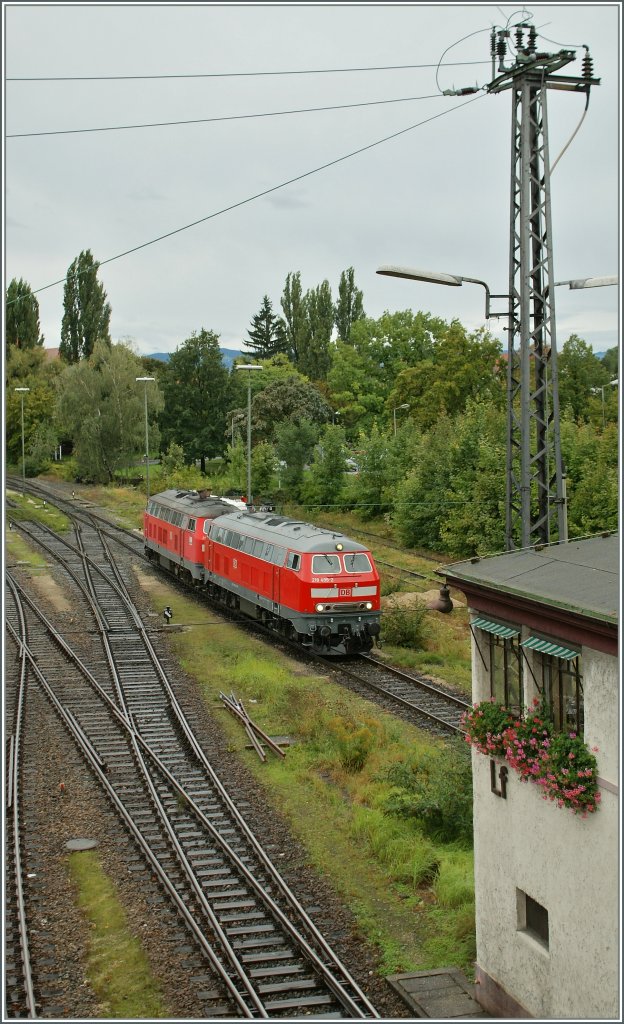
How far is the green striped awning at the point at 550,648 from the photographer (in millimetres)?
8163

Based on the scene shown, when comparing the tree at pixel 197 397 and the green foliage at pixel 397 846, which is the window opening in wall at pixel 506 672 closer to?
the green foliage at pixel 397 846

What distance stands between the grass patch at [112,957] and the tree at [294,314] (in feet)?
259

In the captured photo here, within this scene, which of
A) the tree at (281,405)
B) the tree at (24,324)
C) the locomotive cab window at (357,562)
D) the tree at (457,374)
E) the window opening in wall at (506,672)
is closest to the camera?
the window opening in wall at (506,672)

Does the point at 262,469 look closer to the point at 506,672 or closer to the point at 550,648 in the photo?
the point at 506,672

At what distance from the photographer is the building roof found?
799 cm

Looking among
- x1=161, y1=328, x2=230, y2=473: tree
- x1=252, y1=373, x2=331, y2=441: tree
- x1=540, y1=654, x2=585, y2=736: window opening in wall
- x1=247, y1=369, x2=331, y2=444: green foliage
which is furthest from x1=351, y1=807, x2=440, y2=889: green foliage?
x1=161, y1=328, x2=230, y2=473: tree

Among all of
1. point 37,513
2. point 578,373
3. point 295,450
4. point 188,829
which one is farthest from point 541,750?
point 578,373

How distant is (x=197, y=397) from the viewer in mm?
71688

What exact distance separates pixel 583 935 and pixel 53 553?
3664cm

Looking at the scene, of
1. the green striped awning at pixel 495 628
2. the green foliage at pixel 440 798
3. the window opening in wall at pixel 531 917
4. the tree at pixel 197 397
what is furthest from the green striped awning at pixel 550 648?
the tree at pixel 197 397

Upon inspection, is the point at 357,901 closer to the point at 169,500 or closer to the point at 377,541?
the point at 169,500

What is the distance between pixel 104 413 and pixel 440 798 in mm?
54544

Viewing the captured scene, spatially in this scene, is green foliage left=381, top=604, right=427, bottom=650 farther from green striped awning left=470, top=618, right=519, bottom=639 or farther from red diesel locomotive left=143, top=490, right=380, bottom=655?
green striped awning left=470, top=618, right=519, bottom=639

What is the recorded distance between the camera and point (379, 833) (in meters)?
13.9
